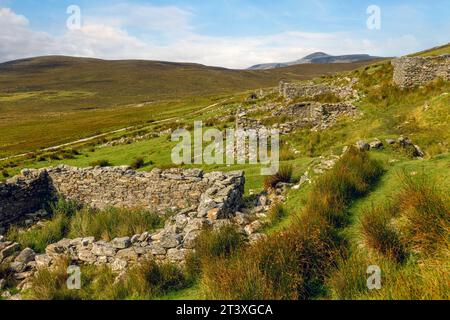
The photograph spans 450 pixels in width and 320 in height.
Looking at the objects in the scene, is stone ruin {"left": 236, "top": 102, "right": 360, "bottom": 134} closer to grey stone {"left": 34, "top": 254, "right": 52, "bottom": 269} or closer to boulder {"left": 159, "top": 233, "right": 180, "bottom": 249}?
boulder {"left": 159, "top": 233, "right": 180, "bottom": 249}

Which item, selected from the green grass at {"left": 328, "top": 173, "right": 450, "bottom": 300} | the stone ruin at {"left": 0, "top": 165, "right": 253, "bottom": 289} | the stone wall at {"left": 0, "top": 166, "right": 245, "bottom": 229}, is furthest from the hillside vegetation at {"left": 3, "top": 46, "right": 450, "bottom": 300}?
the stone wall at {"left": 0, "top": 166, "right": 245, "bottom": 229}

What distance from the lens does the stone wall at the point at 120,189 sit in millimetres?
12625

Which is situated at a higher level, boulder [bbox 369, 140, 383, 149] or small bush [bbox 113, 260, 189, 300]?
boulder [bbox 369, 140, 383, 149]

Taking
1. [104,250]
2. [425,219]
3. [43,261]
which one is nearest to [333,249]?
[425,219]

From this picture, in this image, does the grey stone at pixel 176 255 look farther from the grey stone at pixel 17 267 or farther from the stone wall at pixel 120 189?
the grey stone at pixel 17 267

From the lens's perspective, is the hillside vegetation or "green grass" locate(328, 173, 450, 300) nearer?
"green grass" locate(328, 173, 450, 300)

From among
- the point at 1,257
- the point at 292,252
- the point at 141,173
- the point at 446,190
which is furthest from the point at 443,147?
the point at 1,257

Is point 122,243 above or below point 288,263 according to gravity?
below

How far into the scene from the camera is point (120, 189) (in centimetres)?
1548

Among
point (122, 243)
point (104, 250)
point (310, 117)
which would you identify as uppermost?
point (310, 117)

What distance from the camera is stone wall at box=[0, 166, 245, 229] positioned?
1262 cm

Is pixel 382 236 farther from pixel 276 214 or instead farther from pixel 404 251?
pixel 276 214

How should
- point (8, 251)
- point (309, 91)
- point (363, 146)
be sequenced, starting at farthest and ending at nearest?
point (309, 91) → point (363, 146) → point (8, 251)
